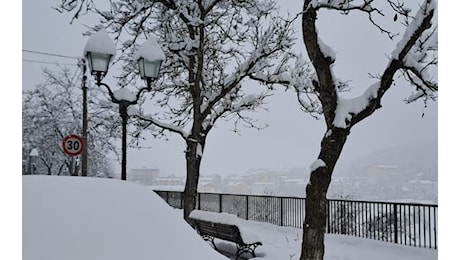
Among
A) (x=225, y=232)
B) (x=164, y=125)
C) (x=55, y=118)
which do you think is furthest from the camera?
(x=55, y=118)

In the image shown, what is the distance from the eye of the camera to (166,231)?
8.47ft

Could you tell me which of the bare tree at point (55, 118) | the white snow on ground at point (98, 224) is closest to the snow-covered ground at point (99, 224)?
the white snow on ground at point (98, 224)

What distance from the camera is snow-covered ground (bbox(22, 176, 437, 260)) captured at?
7.15 feet

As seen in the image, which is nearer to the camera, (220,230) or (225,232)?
(225,232)

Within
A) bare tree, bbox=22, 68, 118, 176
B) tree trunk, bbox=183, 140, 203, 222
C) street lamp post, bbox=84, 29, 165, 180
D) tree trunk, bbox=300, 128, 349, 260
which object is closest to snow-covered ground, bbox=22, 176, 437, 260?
tree trunk, bbox=300, 128, 349, 260

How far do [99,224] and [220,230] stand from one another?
20.2 feet

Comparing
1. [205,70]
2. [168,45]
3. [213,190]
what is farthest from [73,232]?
[213,190]

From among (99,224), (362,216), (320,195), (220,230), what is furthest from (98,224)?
(362,216)

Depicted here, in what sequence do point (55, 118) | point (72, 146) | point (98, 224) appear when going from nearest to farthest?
1. point (98, 224)
2. point (72, 146)
3. point (55, 118)

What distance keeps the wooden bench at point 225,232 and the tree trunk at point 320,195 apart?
1.73 meters

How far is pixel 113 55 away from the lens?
7.15 metres

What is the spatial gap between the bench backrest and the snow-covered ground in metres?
5.07

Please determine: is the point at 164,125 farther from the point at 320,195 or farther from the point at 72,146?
the point at 320,195
